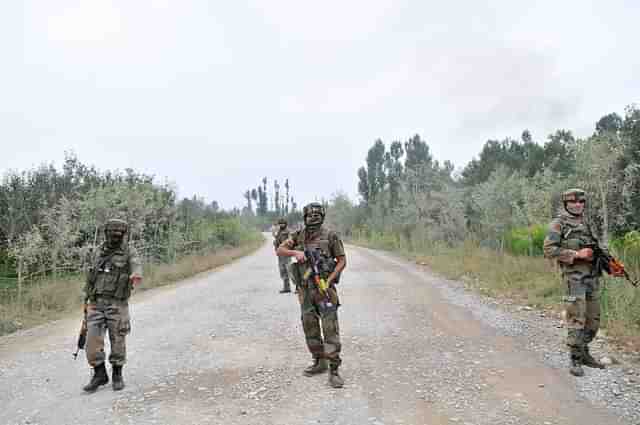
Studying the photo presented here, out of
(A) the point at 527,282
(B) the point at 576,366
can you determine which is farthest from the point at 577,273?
(A) the point at 527,282

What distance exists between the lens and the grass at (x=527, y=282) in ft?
19.5

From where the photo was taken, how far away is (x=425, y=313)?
795 cm

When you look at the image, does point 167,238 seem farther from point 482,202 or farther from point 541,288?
point 541,288

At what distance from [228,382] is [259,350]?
3.89ft

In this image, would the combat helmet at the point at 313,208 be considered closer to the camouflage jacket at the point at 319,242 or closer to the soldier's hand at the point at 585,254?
the camouflage jacket at the point at 319,242

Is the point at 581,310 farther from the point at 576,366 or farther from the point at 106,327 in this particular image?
the point at 106,327

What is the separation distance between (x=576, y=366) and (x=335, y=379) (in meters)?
2.42

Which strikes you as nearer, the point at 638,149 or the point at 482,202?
the point at 638,149

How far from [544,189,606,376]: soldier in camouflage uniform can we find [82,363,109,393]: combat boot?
4.66 metres

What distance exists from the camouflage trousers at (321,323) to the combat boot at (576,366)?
2.32 meters

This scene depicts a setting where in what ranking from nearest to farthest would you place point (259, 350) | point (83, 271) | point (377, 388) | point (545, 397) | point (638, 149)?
1. point (545, 397)
2. point (377, 388)
3. point (259, 350)
4. point (638, 149)
5. point (83, 271)

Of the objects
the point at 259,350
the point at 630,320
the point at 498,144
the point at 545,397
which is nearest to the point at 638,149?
the point at 630,320

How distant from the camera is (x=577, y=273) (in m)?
4.73

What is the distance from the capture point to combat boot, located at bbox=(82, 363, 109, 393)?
444 centimetres
